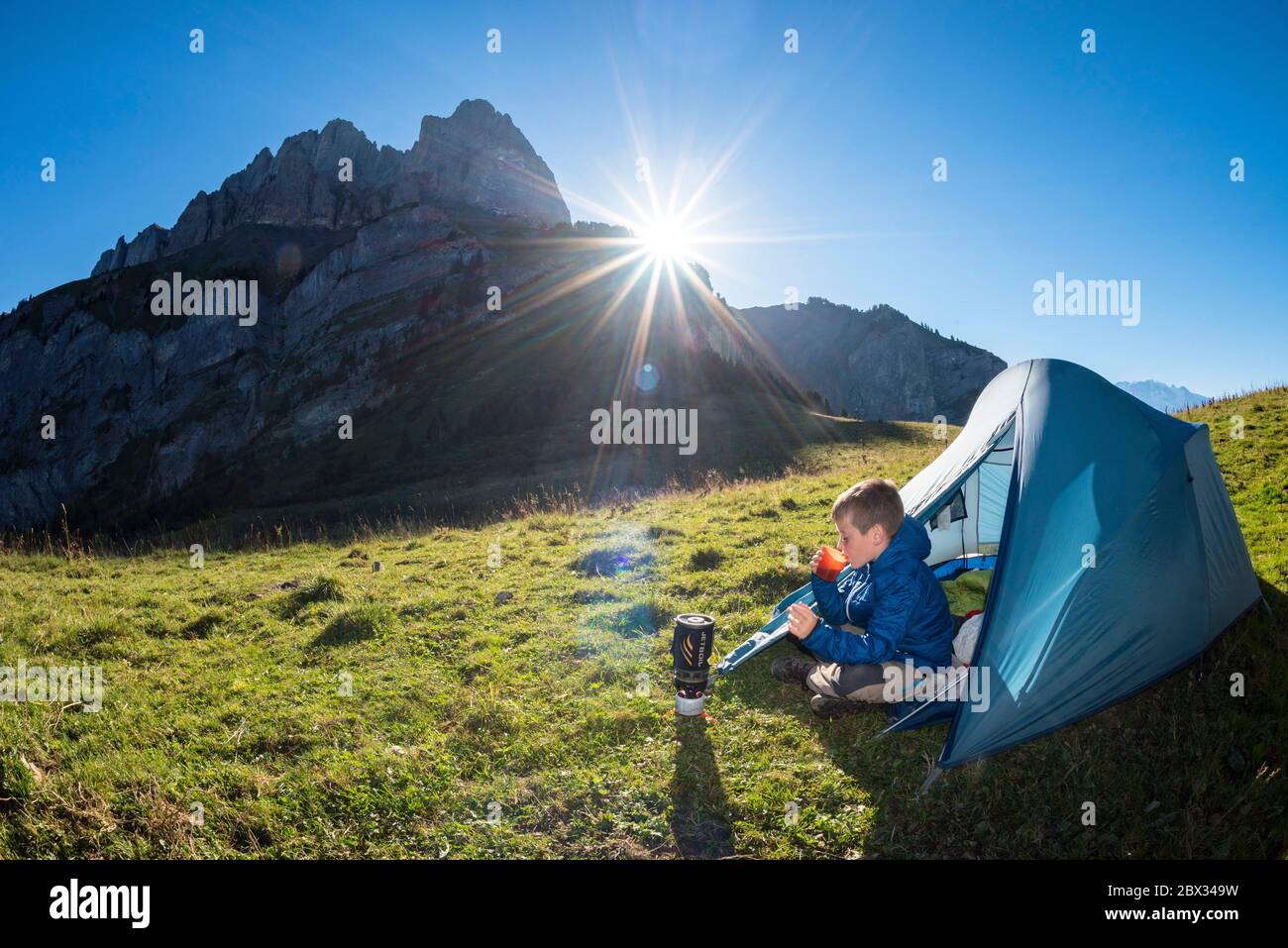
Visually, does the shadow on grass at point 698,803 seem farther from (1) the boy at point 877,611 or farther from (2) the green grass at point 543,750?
(1) the boy at point 877,611

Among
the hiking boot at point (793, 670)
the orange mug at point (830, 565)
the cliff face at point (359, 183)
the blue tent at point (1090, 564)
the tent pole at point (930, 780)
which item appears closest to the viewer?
the tent pole at point (930, 780)

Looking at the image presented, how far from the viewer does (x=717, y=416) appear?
46812mm

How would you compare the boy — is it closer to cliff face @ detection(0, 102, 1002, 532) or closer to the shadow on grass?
the shadow on grass

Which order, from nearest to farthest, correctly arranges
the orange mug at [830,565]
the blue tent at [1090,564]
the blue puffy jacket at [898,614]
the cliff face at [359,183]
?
the blue tent at [1090,564] < the blue puffy jacket at [898,614] < the orange mug at [830,565] < the cliff face at [359,183]

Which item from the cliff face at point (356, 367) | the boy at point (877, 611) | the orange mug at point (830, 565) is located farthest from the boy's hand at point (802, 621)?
the cliff face at point (356, 367)

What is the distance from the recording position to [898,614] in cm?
542

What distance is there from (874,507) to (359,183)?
170956 millimetres

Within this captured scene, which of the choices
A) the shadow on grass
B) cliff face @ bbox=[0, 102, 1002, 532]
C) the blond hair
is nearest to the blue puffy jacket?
the blond hair

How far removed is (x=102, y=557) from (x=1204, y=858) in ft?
68.9

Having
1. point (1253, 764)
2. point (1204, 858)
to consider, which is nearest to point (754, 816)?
point (1204, 858)

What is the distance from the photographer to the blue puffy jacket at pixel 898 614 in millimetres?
5422

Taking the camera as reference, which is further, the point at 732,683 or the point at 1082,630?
the point at 732,683

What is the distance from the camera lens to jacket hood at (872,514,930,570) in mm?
5480
